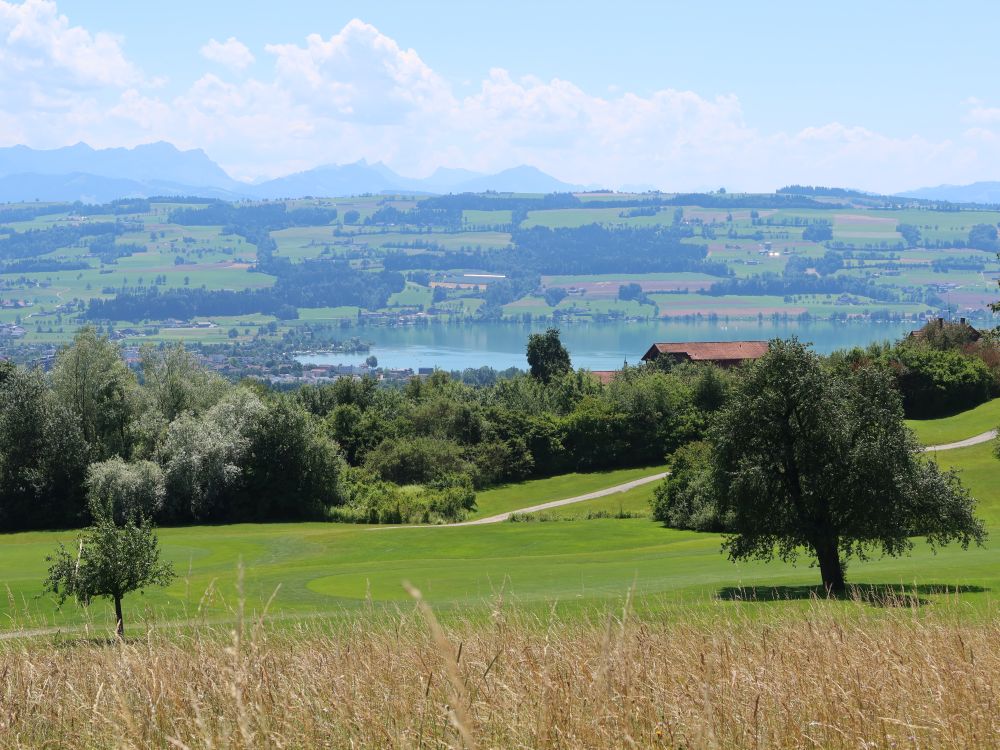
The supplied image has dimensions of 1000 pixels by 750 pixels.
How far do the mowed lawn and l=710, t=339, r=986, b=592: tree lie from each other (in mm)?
1274

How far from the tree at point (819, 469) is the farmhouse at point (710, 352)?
247 feet

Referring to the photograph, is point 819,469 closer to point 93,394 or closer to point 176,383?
point 93,394

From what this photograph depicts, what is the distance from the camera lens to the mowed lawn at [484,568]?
754 inches

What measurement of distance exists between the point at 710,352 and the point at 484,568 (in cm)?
7529

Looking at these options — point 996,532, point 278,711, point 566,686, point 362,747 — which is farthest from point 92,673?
point 996,532

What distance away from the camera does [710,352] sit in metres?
101

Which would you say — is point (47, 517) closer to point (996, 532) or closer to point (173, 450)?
point (173, 450)

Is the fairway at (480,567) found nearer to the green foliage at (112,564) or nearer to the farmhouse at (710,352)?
the green foliage at (112,564)

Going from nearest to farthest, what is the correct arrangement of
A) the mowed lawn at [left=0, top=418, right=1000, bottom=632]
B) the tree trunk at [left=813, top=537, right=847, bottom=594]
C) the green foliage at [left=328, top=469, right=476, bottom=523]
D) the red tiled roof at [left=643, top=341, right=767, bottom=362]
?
the mowed lawn at [left=0, top=418, right=1000, bottom=632], the tree trunk at [left=813, top=537, right=847, bottom=594], the green foliage at [left=328, top=469, right=476, bottom=523], the red tiled roof at [left=643, top=341, right=767, bottom=362]

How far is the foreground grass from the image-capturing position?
58781mm

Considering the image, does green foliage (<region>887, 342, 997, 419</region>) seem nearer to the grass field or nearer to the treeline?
the treeline

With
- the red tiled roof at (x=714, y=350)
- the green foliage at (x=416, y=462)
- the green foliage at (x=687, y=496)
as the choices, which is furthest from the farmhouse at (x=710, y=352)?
the green foliage at (x=687, y=496)

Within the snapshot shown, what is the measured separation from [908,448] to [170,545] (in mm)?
27588

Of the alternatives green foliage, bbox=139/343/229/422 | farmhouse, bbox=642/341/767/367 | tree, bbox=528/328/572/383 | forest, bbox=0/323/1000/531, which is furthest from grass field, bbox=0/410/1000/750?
farmhouse, bbox=642/341/767/367
